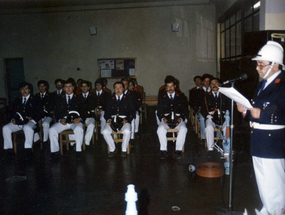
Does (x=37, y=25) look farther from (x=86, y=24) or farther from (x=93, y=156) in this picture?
(x=93, y=156)

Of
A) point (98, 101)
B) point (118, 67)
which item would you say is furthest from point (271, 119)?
point (118, 67)

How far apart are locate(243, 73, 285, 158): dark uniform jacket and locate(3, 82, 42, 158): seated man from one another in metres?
3.99

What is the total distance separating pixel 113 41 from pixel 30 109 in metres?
5.40

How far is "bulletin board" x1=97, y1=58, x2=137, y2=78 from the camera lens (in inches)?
391

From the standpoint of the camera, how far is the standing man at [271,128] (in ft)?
7.06

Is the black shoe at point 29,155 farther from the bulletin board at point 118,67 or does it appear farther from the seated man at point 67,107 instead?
the bulletin board at point 118,67

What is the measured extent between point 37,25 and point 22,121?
20.8 ft

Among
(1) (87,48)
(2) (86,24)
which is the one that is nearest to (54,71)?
(1) (87,48)

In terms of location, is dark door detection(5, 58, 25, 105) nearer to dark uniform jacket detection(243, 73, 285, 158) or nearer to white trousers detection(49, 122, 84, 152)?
white trousers detection(49, 122, 84, 152)

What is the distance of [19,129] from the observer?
507cm

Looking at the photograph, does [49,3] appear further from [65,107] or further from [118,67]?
[65,107]

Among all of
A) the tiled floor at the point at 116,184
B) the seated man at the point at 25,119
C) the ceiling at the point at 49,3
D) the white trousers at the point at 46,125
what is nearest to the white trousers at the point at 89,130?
the tiled floor at the point at 116,184

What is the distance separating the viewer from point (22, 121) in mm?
4887

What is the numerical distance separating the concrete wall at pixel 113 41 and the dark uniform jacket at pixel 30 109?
4926 mm
